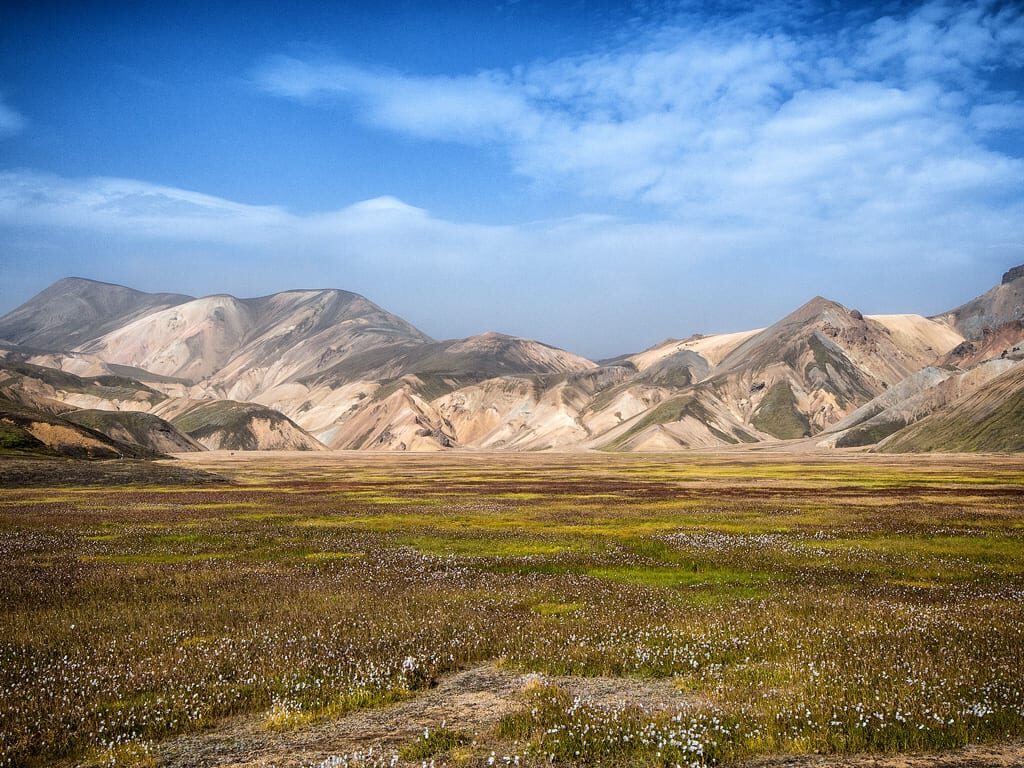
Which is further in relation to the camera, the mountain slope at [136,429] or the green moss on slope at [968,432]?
the mountain slope at [136,429]

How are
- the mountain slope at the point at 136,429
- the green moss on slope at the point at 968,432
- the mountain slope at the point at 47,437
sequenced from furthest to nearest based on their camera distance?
the mountain slope at the point at 136,429 → the green moss on slope at the point at 968,432 → the mountain slope at the point at 47,437

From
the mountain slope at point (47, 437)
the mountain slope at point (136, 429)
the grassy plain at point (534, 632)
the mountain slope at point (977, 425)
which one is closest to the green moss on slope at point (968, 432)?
the mountain slope at point (977, 425)

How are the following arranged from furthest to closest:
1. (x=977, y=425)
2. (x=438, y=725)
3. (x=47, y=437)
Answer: (x=977, y=425) → (x=47, y=437) → (x=438, y=725)

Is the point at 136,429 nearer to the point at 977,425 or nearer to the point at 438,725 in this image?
the point at 438,725

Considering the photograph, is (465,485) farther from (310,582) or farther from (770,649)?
(770,649)

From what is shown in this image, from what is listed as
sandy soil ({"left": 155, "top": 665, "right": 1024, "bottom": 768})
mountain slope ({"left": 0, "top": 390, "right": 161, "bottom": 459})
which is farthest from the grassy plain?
mountain slope ({"left": 0, "top": 390, "right": 161, "bottom": 459})

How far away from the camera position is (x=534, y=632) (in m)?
17.6

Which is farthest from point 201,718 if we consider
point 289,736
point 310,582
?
point 310,582

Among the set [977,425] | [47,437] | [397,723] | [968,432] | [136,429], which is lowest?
[968,432]

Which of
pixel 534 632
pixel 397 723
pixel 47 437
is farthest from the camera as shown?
pixel 47 437

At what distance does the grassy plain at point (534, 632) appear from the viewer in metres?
11.2

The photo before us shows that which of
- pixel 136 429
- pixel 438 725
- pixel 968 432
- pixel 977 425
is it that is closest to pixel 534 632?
pixel 438 725

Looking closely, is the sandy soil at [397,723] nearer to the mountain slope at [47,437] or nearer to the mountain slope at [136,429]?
the mountain slope at [47,437]

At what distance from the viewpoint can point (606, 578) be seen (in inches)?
1006
